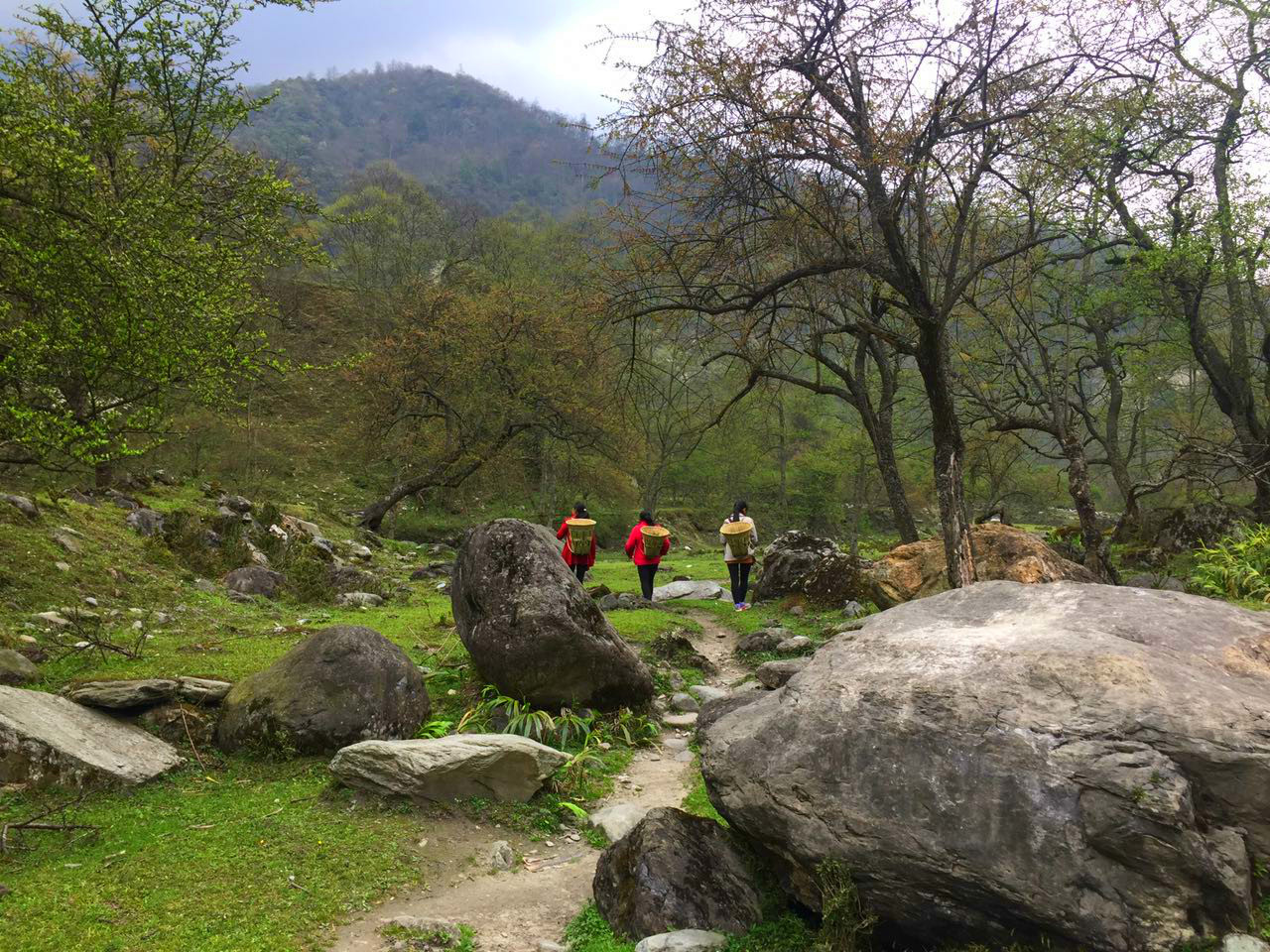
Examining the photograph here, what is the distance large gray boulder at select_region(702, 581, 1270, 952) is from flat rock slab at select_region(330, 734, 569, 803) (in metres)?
2.41

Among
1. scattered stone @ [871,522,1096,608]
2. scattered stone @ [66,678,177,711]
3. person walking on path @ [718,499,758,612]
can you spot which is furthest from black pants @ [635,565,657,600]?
scattered stone @ [66,678,177,711]

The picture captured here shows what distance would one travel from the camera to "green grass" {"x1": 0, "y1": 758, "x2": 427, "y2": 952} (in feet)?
14.3

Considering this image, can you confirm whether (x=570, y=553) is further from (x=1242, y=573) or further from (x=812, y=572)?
(x=1242, y=573)

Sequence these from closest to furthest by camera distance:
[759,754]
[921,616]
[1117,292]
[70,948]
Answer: [70,948] < [759,754] < [921,616] < [1117,292]

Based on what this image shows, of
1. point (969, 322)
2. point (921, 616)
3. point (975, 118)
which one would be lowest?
point (921, 616)

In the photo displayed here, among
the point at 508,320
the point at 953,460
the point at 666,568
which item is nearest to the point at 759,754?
the point at 953,460

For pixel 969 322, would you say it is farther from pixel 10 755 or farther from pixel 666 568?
pixel 10 755

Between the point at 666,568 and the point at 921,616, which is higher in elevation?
the point at 921,616

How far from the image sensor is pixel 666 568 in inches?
947

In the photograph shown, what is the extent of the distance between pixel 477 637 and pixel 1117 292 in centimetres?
1595

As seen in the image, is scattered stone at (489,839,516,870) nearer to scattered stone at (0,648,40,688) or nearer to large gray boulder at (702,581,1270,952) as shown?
large gray boulder at (702,581,1270,952)

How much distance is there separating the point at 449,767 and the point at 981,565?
10.1 meters

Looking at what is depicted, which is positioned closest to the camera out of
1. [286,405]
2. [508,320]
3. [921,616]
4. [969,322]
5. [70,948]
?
[70,948]

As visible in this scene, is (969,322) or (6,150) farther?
(969,322)
